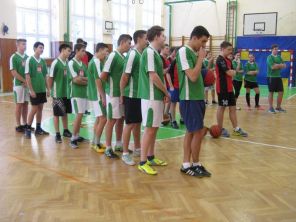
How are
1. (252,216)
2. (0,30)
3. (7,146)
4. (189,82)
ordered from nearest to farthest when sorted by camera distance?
(252,216) < (189,82) < (7,146) < (0,30)

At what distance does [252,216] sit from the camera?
3062 millimetres

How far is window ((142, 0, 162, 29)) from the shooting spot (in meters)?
20.0

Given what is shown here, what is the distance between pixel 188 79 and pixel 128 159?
1359 millimetres

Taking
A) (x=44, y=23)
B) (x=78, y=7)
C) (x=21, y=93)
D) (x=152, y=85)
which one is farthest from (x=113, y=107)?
(x=78, y=7)

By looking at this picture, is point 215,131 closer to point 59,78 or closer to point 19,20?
point 59,78

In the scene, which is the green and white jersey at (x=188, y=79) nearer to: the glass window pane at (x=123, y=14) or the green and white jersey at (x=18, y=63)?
the green and white jersey at (x=18, y=63)

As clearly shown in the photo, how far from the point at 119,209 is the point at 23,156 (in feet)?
7.30

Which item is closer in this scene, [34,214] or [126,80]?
[34,214]

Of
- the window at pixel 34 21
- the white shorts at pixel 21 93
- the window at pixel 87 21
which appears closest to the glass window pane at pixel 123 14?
the window at pixel 87 21

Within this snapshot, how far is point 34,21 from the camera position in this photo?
48.0 feet

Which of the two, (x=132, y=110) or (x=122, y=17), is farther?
(x=122, y=17)

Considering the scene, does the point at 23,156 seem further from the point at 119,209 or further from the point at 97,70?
the point at 119,209

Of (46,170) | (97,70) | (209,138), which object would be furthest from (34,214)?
(209,138)

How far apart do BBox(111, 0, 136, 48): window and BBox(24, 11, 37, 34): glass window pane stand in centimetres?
446
